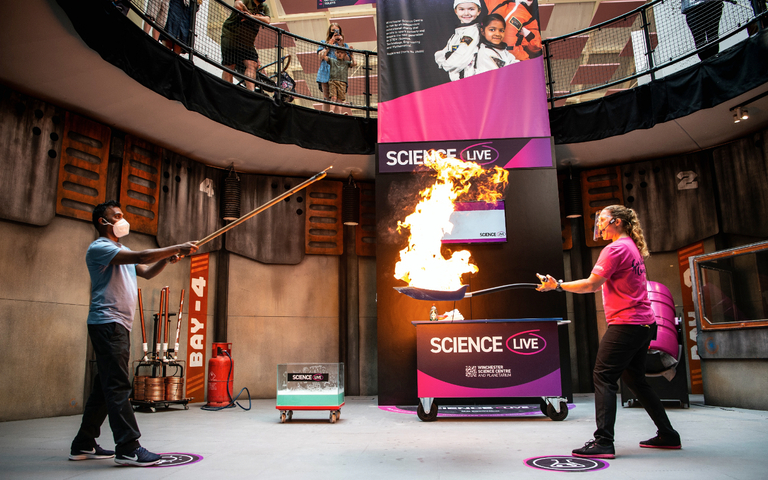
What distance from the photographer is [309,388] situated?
217 inches

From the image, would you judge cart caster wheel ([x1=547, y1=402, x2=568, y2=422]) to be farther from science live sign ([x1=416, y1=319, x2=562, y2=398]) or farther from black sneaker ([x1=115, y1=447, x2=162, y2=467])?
black sneaker ([x1=115, y1=447, x2=162, y2=467])

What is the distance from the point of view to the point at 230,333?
874 centimetres

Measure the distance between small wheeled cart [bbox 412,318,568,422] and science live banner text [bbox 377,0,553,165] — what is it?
258 centimetres

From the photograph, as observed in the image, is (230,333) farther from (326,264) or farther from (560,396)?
(560,396)

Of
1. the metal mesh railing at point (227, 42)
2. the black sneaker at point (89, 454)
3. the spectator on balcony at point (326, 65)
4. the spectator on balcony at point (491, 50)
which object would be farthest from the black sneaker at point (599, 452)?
the spectator on balcony at point (326, 65)

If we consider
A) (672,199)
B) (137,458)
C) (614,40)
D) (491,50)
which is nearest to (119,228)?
(137,458)

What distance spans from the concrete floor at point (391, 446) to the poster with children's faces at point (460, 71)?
13.4 ft

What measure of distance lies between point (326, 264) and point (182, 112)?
3.80m

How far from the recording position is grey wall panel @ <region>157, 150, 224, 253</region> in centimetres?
802

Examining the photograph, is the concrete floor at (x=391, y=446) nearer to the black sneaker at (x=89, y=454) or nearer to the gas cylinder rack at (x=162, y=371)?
the black sneaker at (x=89, y=454)

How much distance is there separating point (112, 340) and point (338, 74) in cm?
676

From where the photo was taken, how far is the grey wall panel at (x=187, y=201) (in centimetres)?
802

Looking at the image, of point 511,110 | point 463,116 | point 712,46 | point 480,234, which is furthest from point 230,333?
point 712,46

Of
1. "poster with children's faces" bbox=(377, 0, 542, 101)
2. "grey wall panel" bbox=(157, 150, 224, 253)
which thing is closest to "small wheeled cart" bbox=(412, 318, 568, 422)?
"poster with children's faces" bbox=(377, 0, 542, 101)
